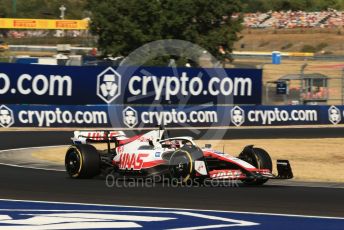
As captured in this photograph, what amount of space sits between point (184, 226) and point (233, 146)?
613 inches

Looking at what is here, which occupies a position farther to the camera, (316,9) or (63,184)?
(316,9)

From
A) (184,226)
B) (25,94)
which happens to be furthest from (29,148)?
(184,226)

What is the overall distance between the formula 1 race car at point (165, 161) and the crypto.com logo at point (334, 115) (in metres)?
21.9

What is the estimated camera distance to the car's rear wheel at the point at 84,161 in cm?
1598

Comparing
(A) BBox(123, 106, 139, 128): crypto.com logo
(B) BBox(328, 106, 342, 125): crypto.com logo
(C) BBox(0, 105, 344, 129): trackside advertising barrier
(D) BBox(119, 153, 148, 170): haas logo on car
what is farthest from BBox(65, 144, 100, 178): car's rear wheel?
(B) BBox(328, 106, 342, 125): crypto.com logo

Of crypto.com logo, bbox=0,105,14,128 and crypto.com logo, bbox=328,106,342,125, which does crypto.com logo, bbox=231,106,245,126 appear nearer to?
crypto.com logo, bbox=328,106,342,125

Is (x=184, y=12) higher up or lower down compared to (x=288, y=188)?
higher up

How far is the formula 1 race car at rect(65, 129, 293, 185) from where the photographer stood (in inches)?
581

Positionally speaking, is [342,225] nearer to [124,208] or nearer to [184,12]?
[124,208]

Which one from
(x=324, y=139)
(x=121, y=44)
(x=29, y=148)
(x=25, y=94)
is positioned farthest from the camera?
(x=121, y=44)

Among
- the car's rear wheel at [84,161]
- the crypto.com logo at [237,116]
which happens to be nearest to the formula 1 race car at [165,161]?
the car's rear wheel at [84,161]

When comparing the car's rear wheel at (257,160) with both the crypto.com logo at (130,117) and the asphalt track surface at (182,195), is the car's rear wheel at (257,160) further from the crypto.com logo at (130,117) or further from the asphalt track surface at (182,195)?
the crypto.com logo at (130,117)

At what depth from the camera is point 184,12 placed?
4953 cm

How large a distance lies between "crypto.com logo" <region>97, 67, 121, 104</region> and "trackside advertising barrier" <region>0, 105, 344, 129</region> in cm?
45
